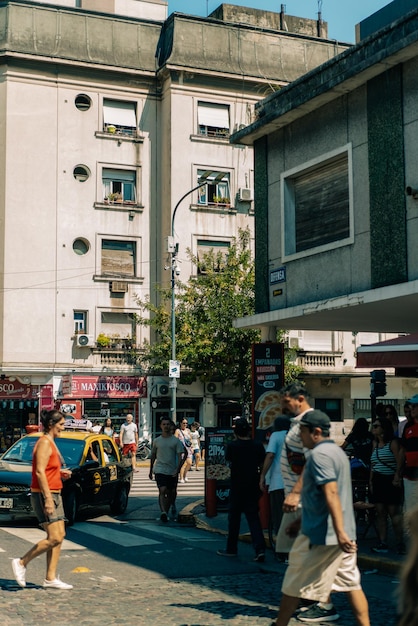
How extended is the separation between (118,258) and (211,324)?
217 inches

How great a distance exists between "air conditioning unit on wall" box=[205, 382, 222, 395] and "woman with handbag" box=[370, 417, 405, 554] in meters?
28.3

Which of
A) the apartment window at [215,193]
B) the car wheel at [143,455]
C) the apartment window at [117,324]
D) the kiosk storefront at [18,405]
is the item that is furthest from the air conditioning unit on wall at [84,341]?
the apartment window at [215,193]

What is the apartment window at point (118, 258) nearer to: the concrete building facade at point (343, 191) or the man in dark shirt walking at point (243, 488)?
the concrete building facade at point (343, 191)

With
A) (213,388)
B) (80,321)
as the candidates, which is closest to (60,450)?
(80,321)

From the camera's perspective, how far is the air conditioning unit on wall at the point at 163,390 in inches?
1558

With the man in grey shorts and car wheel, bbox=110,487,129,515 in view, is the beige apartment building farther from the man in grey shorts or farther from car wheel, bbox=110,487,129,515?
the man in grey shorts

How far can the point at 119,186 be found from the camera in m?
40.2

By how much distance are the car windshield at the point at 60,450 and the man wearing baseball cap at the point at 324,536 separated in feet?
29.9

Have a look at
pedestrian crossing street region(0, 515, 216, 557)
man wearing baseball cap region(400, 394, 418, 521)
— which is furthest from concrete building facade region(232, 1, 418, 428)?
pedestrian crossing street region(0, 515, 216, 557)

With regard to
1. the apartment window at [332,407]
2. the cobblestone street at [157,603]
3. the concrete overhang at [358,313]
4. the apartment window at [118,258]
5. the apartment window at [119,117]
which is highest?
the apartment window at [119,117]

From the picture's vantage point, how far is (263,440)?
14.8m

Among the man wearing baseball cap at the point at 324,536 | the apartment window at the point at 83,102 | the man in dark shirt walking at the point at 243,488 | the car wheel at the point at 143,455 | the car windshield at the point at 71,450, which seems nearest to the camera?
the man wearing baseball cap at the point at 324,536

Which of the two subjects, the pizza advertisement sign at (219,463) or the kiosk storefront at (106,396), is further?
the kiosk storefront at (106,396)

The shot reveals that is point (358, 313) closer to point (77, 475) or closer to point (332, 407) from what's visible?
point (77, 475)
